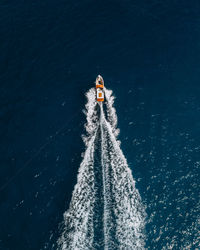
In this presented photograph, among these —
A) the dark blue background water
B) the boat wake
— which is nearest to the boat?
the dark blue background water

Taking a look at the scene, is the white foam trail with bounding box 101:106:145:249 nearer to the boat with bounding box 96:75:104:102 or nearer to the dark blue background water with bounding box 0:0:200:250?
the dark blue background water with bounding box 0:0:200:250

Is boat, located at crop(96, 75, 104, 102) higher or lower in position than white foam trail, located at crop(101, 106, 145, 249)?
higher

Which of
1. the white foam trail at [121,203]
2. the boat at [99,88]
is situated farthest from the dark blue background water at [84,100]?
the boat at [99,88]

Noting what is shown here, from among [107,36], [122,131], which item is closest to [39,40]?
[107,36]

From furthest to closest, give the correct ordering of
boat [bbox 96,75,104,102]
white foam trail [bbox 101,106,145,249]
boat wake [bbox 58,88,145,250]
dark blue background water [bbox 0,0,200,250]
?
boat [bbox 96,75,104,102]
dark blue background water [bbox 0,0,200,250]
white foam trail [bbox 101,106,145,249]
boat wake [bbox 58,88,145,250]

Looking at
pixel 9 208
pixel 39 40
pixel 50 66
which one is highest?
pixel 39 40

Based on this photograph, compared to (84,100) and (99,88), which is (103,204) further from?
(99,88)

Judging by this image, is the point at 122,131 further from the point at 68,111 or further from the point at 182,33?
the point at 182,33
